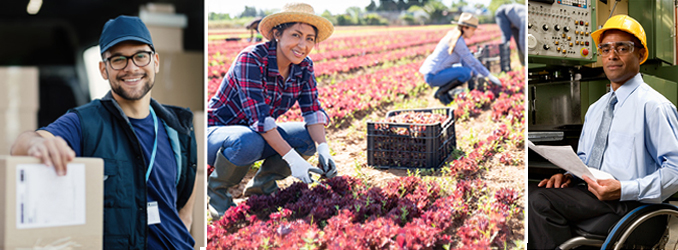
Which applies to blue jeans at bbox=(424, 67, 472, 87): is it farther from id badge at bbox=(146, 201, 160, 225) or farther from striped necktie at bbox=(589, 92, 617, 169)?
id badge at bbox=(146, 201, 160, 225)

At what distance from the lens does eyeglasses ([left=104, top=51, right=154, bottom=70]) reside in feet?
8.79

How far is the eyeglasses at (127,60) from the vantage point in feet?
8.79

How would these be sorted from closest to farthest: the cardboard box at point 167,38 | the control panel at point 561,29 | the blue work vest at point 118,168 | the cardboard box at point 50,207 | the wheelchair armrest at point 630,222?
1. the wheelchair armrest at point 630,222
2. the cardboard box at point 50,207
3. the blue work vest at point 118,168
4. the cardboard box at point 167,38
5. the control panel at point 561,29

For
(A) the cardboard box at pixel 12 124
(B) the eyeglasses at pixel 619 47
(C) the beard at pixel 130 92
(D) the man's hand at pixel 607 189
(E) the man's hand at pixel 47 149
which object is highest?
(B) the eyeglasses at pixel 619 47

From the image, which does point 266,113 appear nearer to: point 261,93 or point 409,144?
point 261,93

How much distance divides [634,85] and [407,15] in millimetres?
1601

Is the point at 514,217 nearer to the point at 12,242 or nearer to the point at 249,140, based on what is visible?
the point at 249,140

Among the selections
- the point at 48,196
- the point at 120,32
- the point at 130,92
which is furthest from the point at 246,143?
the point at 48,196

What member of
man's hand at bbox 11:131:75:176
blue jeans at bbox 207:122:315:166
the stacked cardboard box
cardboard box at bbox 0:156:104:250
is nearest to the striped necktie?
blue jeans at bbox 207:122:315:166

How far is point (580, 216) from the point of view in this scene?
2453 millimetres

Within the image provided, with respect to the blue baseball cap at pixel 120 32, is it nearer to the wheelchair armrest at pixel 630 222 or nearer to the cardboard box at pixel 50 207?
the cardboard box at pixel 50 207

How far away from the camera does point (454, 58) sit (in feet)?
9.42

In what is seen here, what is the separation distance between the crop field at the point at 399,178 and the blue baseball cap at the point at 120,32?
460 mm

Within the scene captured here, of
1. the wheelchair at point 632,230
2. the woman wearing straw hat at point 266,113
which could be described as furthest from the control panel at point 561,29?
the woman wearing straw hat at point 266,113
